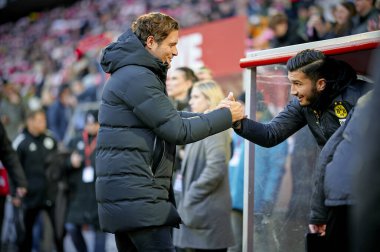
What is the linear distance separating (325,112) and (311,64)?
0.28 meters

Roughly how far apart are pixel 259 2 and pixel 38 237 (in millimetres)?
5372

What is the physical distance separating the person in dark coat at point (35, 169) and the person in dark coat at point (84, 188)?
14.9 inches

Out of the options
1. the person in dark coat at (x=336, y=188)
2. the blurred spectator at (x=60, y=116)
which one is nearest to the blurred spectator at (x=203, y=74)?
the person in dark coat at (x=336, y=188)

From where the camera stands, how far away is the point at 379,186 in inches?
72.1

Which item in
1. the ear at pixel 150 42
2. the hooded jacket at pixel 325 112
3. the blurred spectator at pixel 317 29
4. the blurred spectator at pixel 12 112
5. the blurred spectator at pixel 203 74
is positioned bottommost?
the blurred spectator at pixel 12 112

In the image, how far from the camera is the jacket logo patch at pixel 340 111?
3583 millimetres

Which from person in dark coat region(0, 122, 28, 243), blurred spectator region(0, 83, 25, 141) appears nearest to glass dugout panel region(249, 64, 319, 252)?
person in dark coat region(0, 122, 28, 243)

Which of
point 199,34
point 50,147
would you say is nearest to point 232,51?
point 199,34

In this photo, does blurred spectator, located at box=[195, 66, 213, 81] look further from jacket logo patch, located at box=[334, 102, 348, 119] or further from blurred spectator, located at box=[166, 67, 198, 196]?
jacket logo patch, located at box=[334, 102, 348, 119]

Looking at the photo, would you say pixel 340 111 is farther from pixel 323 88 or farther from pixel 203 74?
pixel 203 74

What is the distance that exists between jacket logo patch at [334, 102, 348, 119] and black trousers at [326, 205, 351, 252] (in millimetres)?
661

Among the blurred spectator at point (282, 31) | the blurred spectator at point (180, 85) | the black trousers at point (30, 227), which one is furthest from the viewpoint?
the black trousers at point (30, 227)

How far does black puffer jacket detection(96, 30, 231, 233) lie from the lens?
134 inches

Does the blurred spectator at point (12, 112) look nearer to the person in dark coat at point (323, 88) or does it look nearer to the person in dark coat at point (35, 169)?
the person in dark coat at point (35, 169)
